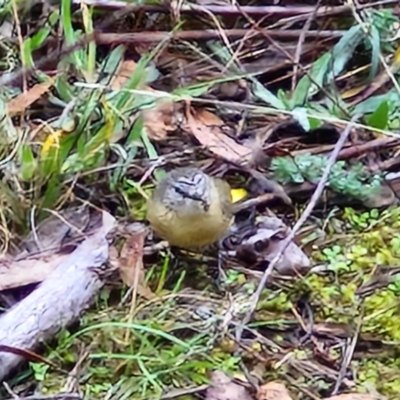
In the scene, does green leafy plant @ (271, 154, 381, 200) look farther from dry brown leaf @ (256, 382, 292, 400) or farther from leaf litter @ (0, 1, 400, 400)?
dry brown leaf @ (256, 382, 292, 400)

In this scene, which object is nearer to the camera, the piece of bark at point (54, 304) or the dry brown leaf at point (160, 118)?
the piece of bark at point (54, 304)

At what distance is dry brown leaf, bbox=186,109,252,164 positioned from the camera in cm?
438

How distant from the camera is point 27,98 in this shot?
4.45m

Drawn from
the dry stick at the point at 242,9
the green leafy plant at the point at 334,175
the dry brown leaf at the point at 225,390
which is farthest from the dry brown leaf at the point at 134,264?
the dry stick at the point at 242,9

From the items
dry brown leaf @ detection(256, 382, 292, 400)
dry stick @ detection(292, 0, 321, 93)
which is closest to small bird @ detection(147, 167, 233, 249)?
dry brown leaf @ detection(256, 382, 292, 400)

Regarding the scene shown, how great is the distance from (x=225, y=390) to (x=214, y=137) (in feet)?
4.67

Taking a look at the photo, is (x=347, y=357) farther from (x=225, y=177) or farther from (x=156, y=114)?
(x=156, y=114)

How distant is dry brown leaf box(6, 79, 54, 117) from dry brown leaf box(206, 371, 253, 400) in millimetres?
1527

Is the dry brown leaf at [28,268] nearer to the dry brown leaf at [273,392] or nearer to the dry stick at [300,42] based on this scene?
the dry brown leaf at [273,392]

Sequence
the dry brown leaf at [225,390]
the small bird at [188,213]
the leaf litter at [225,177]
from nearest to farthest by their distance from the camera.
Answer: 1. the dry brown leaf at [225,390]
2. the leaf litter at [225,177]
3. the small bird at [188,213]

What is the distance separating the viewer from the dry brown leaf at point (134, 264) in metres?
3.75

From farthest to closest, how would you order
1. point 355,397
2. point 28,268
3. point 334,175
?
point 334,175
point 28,268
point 355,397

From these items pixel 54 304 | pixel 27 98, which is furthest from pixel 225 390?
pixel 27 98

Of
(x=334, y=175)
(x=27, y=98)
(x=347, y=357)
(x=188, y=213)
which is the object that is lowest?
(x=347, y=357)
